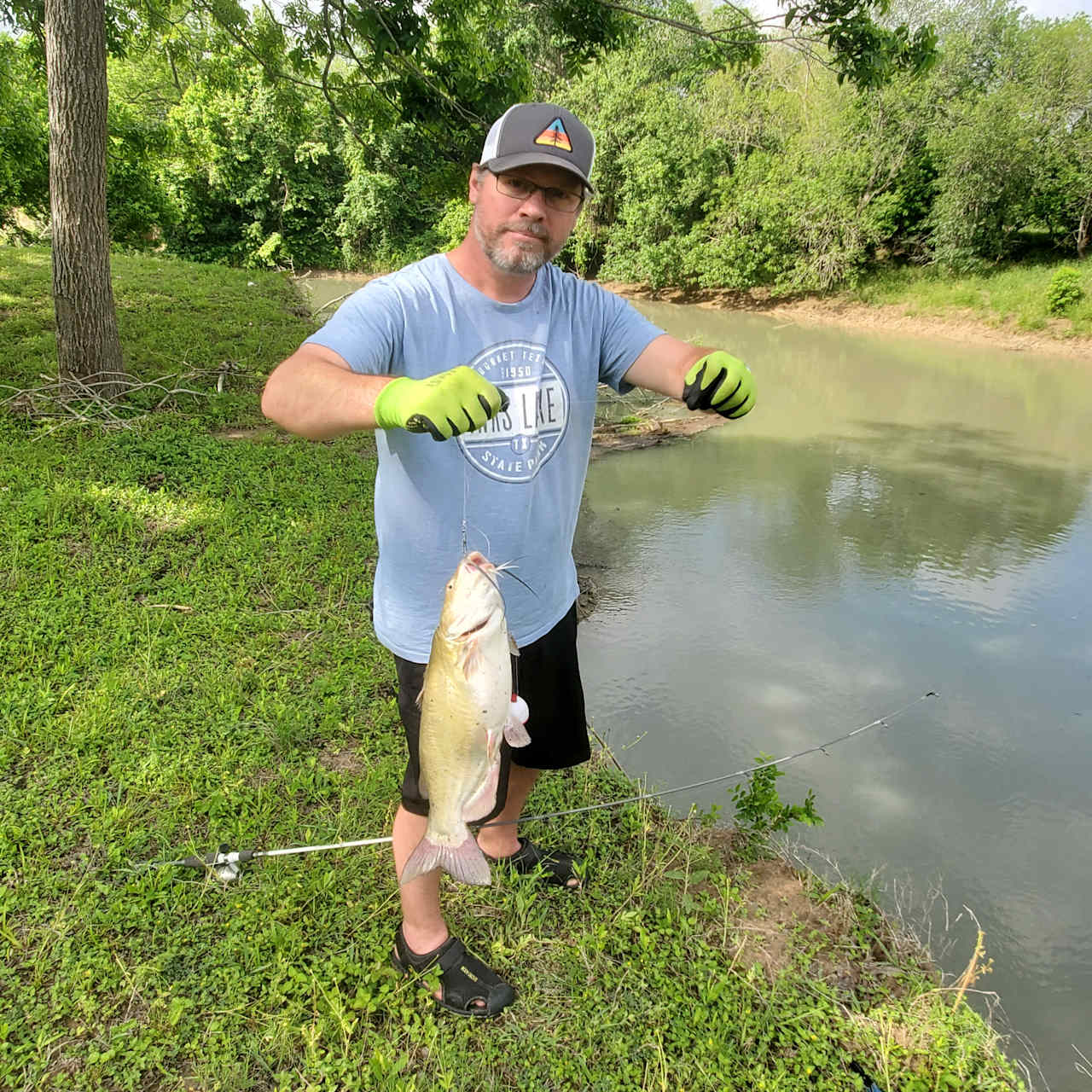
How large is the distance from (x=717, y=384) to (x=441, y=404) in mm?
874

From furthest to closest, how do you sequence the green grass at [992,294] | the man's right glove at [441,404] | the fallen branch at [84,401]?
the green grass at [992,294]
the fallen branch at [84,401]
the man's right glove at [441,404]

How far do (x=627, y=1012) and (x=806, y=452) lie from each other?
26.4 ft

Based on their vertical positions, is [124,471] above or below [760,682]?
above

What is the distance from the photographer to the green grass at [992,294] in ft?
55.8

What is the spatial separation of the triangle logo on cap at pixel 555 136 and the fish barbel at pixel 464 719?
1068 millimetres

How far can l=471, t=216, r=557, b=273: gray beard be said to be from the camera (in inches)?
76.4

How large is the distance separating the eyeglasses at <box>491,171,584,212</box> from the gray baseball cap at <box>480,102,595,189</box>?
1.6 inches

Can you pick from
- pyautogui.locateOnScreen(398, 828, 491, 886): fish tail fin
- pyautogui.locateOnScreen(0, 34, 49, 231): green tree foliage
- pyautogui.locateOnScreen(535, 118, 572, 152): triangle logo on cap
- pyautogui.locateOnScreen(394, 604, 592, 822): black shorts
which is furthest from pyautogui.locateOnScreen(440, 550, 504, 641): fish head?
pyautogui.locateOnScreen(0, 34, 49, 231): green tree foliage

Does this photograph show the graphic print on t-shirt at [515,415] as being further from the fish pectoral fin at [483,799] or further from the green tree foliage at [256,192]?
the green tree foliage at [256,192]

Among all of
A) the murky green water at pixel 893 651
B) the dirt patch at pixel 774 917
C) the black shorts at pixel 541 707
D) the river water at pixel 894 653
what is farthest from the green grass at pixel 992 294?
the black shorts at pixel 541 707

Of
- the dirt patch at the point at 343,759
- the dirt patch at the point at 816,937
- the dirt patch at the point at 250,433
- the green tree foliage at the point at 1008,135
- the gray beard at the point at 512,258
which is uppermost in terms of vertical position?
the green tree foliage at the point at 1008,135

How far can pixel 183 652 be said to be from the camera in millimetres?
3900

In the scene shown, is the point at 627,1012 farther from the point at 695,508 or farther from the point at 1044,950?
the point at 695,508

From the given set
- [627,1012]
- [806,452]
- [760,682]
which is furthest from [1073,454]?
[627,1012]
